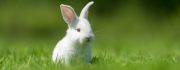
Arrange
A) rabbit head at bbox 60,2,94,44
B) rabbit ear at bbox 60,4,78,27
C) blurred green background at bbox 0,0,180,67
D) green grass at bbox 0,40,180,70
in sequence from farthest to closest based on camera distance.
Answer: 1. blurred green background at bbox 0,0,180,67
2. rabbit ear at bbox 60,4,78,27
3. rabbit head at bbox 60,2,94,44
4. green grass at bbox 0,40,180,70

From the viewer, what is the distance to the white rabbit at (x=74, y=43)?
294 inches

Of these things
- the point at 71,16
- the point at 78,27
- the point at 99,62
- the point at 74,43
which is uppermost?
the point at 71,16

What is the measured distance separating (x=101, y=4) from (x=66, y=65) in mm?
18279

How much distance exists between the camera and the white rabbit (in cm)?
746

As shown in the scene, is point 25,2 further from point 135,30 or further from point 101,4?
point 135,30

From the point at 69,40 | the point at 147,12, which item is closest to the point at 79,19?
the point at 69,40

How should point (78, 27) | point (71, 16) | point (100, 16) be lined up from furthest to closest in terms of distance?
point (100, 16), point (71, 16), point (78, 27)

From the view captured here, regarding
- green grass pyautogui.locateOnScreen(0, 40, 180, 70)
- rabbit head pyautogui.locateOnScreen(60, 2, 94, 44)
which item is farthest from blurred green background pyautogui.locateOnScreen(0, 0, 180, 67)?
rabbit head pyautogui.locateOnScreen(60, 2, 94, 44)

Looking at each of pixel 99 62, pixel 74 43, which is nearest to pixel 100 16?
pixel 99 62

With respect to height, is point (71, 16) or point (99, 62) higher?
point (71, 16)

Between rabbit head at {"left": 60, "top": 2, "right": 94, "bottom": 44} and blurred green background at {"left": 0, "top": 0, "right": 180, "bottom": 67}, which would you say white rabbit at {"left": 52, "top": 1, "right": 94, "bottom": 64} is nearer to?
rabbit head at {"left": 60, "top": 2, "right": 94, "bottom": 44}

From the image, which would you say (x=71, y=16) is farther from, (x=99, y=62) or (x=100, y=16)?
(x=100, y=16)

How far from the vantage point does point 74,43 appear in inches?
297

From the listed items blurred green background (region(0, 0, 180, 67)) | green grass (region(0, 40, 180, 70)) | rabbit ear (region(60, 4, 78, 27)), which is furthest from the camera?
blurred green background (region(0, 0, 180, 67))
